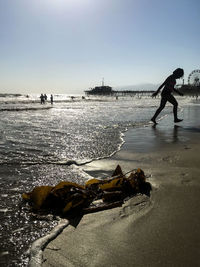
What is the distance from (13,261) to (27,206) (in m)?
0.96

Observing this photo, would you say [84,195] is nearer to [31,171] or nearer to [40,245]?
[40,245]

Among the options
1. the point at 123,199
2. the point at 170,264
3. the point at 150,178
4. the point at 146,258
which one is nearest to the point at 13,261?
the point at 146,258

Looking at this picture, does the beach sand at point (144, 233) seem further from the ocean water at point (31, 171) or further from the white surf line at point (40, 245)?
the ocean water at point (31, 171)

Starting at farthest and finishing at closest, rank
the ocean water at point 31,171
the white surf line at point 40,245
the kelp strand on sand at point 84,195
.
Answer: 1. the kelp strand on sand at point 84,195
2. the ocean water at point 31,171
3. the white surf line at point 40,245

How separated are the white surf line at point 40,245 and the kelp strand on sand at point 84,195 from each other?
0.86 feet

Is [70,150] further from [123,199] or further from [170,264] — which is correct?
[170,264]

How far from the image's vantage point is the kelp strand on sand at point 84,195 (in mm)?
2740

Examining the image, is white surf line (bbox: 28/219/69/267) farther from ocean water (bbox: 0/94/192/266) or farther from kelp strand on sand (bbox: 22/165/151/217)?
kelp strand on sand (bbox: 22/165/151/217)

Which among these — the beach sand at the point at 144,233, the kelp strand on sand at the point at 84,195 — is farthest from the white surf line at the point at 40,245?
the kelp strand on sand at the point at 84,195

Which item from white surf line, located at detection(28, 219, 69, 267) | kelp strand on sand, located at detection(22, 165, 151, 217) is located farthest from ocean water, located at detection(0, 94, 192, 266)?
kelp strand on sand, located at detection(22, 165, 151, 217)

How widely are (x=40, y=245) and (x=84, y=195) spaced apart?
872 mm

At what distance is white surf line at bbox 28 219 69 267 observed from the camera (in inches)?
73.7

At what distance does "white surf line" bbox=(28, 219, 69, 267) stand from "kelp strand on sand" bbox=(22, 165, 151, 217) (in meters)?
0.26

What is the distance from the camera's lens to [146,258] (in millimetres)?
1890
